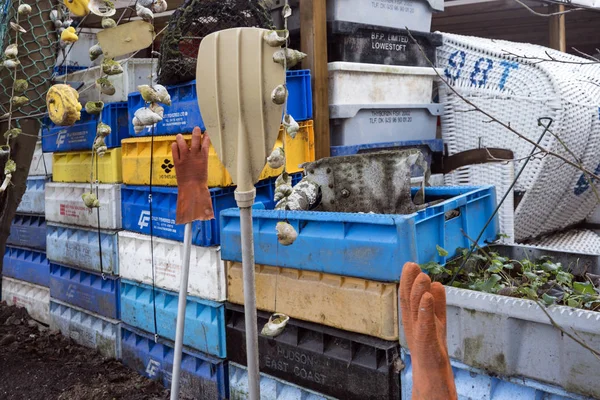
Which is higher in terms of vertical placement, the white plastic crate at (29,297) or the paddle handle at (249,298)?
the paddle handle at (249,298)

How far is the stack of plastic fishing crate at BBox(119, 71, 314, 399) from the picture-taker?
3.01 metres

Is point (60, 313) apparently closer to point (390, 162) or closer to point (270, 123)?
point (390, 162)

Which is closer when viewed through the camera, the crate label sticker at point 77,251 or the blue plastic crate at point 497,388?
the blue plastic crate at point 497,388

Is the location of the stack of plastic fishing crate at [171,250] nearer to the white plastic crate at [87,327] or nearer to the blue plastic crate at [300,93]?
the blue plastic crate at [300,93]

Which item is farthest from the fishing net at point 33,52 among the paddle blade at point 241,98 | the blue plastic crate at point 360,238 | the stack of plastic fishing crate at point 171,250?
the paddle blade at point 241,98

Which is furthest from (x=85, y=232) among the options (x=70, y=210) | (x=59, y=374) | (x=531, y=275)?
(x=531, y=275)

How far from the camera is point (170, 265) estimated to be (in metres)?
3.27

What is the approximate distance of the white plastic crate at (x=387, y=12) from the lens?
11.6 ft

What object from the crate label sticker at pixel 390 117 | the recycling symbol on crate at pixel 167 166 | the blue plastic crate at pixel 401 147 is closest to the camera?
the recycling symbol on crate at pixel 167 166

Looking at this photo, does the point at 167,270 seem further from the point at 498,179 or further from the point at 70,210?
the point at 498,179

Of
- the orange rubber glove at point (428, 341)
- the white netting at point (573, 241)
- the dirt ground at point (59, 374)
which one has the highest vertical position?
the orange rubber glove at point (428, 341)

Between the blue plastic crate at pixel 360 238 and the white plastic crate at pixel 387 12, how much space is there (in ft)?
4.53

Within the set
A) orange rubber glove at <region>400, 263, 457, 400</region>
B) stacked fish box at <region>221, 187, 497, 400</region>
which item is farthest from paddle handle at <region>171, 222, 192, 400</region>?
orange rubber glove at <region>400, 263, 457, 400</region>

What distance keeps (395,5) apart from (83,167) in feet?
7.64
